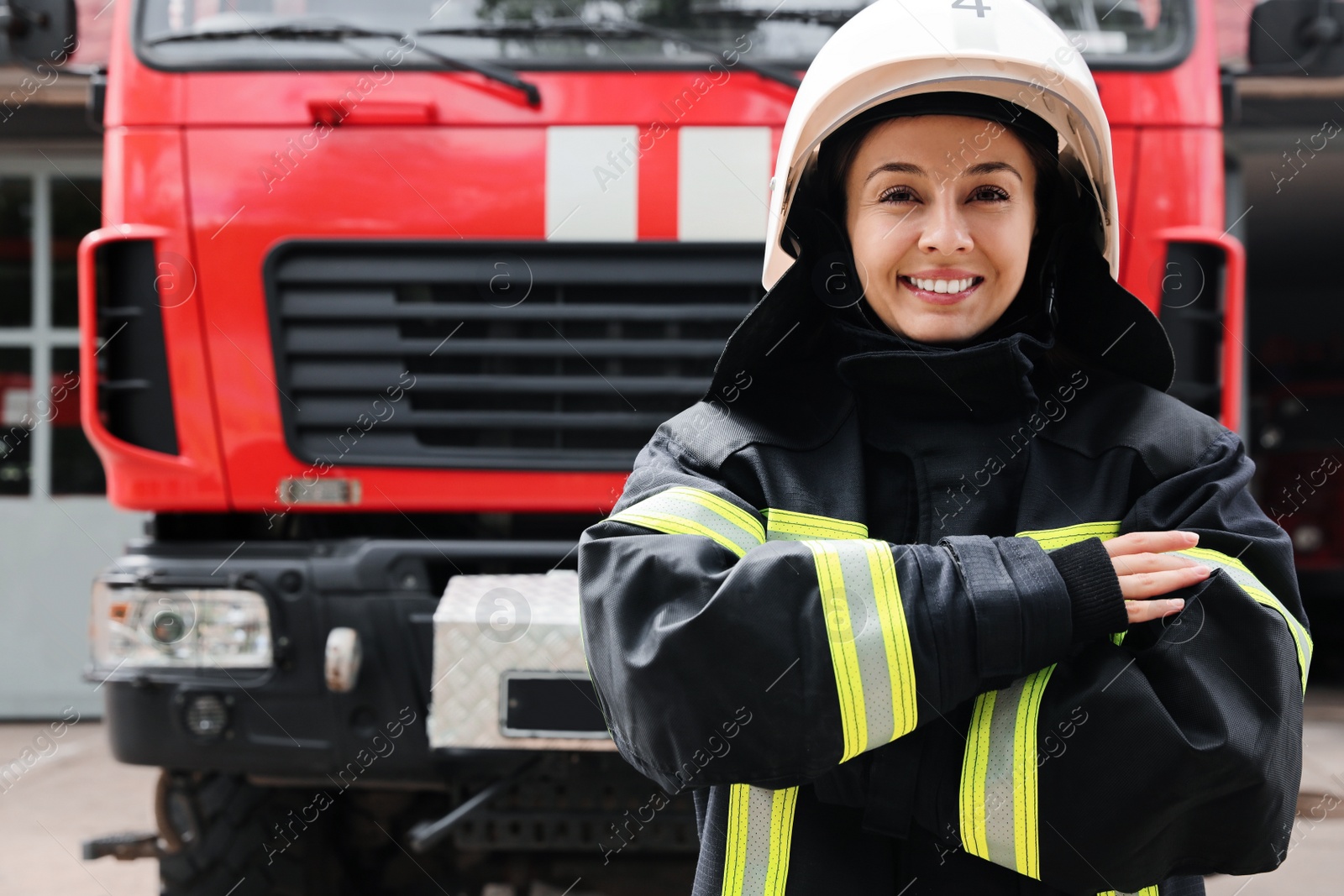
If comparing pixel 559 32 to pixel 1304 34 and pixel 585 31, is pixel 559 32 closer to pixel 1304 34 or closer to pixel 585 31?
pixel 585 31

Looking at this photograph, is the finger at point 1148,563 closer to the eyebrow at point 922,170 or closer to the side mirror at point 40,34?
the eyebrow at point 922,170

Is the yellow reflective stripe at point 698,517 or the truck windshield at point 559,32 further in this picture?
the truck windshield at point 559,32

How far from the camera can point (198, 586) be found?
Answer: 8.59ft

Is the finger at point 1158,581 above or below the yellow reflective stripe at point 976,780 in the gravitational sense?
above

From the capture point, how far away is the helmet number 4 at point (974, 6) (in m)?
1.46

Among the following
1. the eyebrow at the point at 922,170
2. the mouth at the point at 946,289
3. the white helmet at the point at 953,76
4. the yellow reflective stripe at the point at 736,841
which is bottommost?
the yellow reflective stripe at the point at 736,841

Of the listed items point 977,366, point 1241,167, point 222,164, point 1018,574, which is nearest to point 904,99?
point 977,366

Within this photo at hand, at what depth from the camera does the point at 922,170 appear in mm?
1366

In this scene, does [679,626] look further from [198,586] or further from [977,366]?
[198,586]

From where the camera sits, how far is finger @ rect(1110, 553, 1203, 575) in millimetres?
1163

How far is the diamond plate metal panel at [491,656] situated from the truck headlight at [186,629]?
0.45m

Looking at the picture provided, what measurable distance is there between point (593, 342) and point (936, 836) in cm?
173

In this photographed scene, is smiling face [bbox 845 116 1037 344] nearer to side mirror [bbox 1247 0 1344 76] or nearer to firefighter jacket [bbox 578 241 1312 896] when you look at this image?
firefighter jacket [bbox 578 241 1312 896]

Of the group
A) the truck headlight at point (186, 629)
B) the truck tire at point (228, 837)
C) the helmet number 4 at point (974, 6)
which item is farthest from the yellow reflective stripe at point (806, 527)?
the truck tire at point (228, 837)
